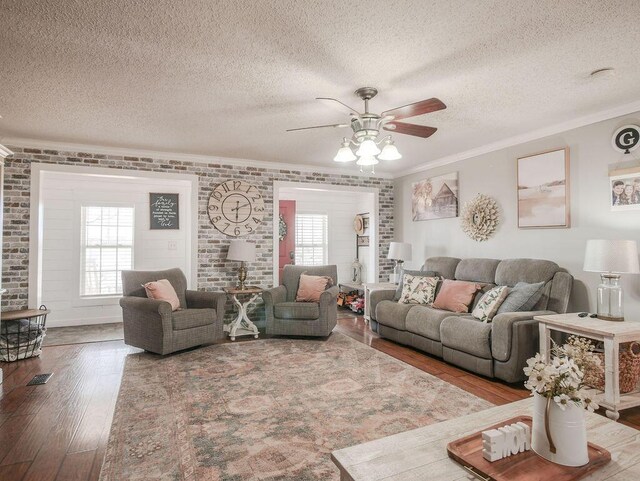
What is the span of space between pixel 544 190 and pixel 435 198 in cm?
167

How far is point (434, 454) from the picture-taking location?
55.9 inches

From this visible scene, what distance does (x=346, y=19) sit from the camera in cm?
206

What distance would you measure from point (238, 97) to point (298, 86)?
0.56 metres

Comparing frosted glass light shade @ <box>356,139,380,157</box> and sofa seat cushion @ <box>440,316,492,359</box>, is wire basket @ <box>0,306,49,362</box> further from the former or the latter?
sofa seat cushion @ <box>440,316,492,359</box>

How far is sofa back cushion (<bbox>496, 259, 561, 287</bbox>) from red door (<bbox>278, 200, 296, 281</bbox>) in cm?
391

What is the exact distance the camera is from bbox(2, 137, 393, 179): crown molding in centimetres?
440

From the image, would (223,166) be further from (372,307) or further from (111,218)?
(372,307)

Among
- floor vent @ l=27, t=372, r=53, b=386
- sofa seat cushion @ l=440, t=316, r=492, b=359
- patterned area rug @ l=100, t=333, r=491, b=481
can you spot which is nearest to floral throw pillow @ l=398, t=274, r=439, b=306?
sofa seat cushion @ l=440, t=316, r=492, b=359

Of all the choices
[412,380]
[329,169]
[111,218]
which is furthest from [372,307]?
[111,218]

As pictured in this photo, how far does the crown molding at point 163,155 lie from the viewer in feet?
14.4

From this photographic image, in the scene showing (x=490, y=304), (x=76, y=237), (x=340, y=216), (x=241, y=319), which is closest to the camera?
(x=490, y=304)

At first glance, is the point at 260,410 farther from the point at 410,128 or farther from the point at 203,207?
the point at 203,207

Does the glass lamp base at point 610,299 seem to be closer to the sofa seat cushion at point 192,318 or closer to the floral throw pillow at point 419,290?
the floral throw pillow at point 419,290

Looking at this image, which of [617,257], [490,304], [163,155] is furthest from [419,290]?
[163,155]
